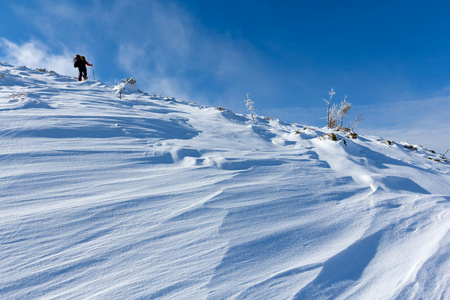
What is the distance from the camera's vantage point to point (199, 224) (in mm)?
1209

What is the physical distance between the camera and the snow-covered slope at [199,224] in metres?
0.92

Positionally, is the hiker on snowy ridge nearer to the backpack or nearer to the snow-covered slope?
the backpack

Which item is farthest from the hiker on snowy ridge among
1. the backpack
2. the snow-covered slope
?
the snow-covered slope

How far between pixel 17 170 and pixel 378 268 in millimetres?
2051

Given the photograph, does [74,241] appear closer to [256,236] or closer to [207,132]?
[256,236]

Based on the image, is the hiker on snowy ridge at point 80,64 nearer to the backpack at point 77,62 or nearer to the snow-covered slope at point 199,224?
the backpack at point 77,62

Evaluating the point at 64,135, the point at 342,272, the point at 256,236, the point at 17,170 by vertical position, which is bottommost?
the point at 342,272

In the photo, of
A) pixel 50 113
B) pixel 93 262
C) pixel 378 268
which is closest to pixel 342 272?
pixel 378 268

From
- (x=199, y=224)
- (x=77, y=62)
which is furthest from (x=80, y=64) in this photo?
(x=199, y=224)

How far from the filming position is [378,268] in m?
1.06

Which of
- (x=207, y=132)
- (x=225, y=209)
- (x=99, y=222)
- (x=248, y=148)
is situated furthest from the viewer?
(x=207, y=132)

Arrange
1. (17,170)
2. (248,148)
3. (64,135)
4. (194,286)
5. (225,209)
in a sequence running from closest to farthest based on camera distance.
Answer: (194,286)
(225,209)
(17,170)
(64,135)
(248,148)

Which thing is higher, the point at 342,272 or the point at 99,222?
the point at 99,222

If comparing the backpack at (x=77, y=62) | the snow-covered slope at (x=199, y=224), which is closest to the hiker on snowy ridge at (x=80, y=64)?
the backpack at (x=77, y=62)
